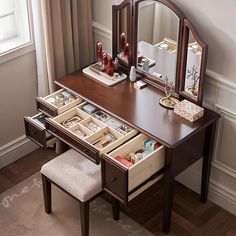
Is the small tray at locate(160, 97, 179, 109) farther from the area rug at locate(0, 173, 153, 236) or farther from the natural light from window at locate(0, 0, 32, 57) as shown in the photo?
the natural light from window at locate(0, 0, 32, 57)

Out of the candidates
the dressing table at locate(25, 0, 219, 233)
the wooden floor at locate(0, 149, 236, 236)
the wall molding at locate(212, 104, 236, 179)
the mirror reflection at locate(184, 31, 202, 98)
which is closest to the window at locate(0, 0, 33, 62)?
the dressing table at locate(25, 0, 219, 233)

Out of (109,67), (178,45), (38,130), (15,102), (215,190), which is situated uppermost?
(178,45)

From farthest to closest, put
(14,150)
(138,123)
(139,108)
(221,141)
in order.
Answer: (14,150), (221,141), (139,108), (138,123)

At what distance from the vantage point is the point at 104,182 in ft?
9.07

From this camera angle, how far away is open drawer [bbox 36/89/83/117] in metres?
3.04

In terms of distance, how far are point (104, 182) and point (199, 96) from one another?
710mm

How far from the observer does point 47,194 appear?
314cm

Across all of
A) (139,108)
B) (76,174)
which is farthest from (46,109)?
(139,108)

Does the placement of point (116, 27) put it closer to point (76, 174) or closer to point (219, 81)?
point (219, 81)

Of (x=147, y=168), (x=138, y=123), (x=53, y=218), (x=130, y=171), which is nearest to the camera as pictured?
(x=130, y=171)

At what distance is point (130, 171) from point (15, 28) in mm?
1397

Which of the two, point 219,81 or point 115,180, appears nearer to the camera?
point 115,180

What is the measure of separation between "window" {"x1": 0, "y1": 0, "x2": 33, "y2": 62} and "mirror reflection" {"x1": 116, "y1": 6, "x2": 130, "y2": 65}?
58 centimetres

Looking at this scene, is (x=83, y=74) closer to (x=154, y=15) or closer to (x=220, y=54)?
(x=154, y=15)
